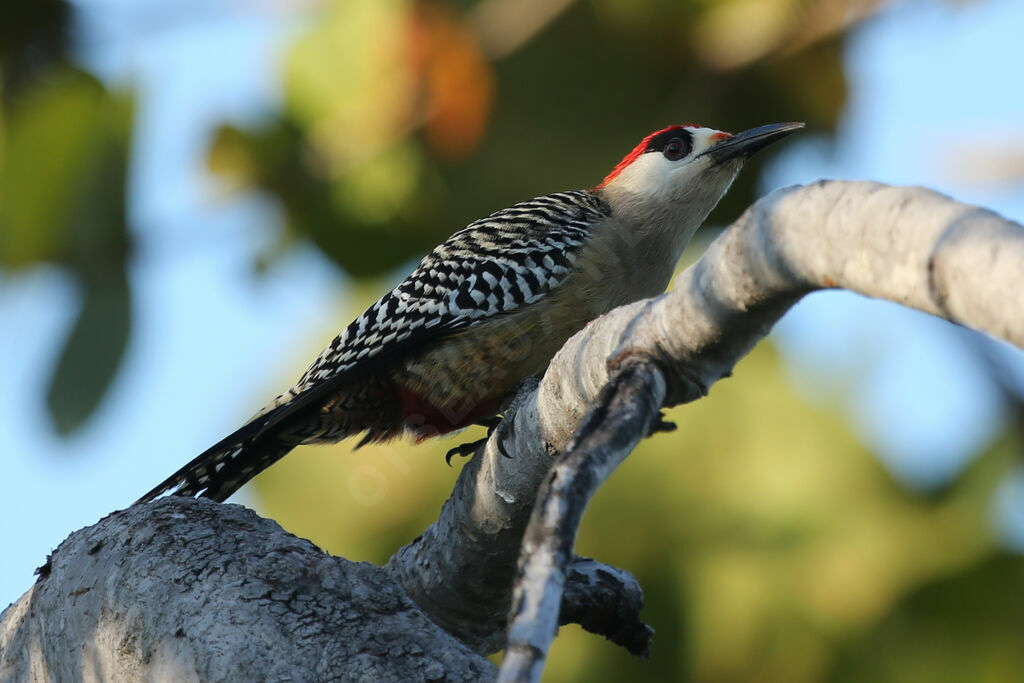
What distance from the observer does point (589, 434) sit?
249 centimetres

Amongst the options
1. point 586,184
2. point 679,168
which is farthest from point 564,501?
point 586,184

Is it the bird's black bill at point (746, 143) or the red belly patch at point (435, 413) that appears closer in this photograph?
the red belly patch at point (435, 413)

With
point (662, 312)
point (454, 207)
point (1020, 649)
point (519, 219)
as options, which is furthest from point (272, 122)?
point (662, 312)

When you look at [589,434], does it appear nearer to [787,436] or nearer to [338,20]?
[787,436]

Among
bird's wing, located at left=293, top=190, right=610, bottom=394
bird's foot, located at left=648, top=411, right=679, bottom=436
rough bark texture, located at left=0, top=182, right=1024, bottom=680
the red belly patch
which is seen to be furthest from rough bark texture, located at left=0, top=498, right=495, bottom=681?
the red belly patch

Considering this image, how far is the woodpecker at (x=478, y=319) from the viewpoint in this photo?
17.2 ft

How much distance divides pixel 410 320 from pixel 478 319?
0.36 meters

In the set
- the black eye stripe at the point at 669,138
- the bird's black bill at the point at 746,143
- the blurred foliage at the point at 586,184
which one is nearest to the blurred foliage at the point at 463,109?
the blurred foliage at the point at 586,184

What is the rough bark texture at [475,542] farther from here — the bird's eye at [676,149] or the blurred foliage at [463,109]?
the blurred foliage at [463,109]

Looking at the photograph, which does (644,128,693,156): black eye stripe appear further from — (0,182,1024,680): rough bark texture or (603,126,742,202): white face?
(0,182,1024,680): rough bark texture

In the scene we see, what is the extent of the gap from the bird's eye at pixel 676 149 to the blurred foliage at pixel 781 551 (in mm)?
3305

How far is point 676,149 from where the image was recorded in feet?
20.4

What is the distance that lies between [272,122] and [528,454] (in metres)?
7.27

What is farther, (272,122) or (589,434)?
(272,122)
